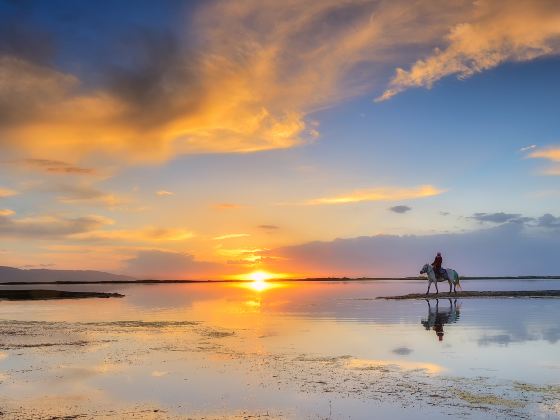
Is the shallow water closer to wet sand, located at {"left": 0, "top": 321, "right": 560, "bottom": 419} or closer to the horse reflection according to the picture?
wet sand, located at {"left": 0, "top": 321, "right": 560, "bottom": 419}

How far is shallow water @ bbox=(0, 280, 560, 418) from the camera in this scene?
13977mm

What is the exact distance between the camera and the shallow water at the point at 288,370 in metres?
14.0

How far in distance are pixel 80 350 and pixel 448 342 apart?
1646 centimetres

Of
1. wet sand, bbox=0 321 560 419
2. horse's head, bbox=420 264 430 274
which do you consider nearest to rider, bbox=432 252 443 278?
horse's head, bbox=420 264 430 274

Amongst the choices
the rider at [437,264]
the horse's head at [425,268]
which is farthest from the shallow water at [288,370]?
the horse's head at [425,268]

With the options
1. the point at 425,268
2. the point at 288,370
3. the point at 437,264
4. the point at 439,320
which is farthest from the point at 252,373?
the point at 425,268

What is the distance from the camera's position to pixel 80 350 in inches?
944

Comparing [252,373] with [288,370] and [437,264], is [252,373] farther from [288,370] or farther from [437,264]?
[437,264]

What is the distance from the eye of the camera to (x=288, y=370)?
1873 centimetres

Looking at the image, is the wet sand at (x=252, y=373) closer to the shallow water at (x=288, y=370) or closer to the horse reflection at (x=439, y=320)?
the shallow water at (x=288, y=370)

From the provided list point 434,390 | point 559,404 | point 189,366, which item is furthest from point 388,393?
point 189,366

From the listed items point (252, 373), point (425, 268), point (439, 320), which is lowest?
point (252, 373)

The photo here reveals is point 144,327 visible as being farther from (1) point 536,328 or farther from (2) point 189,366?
(1) point 536,328

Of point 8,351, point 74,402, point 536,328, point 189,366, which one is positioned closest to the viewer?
point 74,402
